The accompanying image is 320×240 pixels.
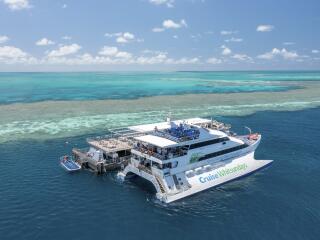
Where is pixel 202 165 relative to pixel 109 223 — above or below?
above

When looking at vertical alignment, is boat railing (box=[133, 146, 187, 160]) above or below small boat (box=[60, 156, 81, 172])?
above

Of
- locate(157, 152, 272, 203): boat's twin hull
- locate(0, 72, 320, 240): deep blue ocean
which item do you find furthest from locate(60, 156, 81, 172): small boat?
locate(157, 152, 272, 203): boat's twin hull

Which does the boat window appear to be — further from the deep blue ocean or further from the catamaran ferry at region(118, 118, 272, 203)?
the deep blue ocean

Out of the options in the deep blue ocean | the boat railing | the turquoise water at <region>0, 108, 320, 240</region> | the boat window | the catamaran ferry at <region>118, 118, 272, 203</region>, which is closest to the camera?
the turquoise water at <region>0, 108, 320, 240</region>

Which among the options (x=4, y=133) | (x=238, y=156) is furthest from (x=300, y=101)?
(x=4, y=133)

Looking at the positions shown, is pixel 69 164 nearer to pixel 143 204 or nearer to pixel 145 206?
pixel 143 204

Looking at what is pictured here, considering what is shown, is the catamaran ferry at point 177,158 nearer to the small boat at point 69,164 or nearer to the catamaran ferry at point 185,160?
the catamaran ferry at point 185,160

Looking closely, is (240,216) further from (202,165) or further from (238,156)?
(238,156)
